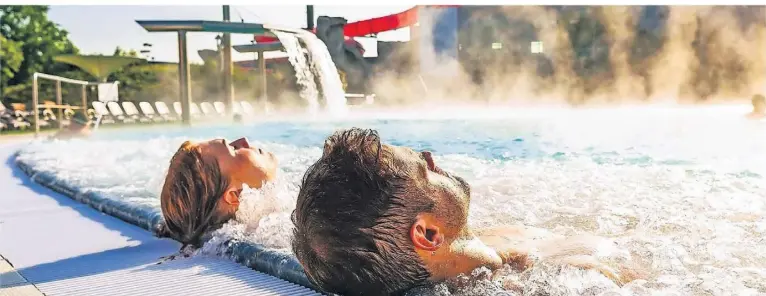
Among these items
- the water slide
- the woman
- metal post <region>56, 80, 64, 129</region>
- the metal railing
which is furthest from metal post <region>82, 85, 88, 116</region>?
the woman

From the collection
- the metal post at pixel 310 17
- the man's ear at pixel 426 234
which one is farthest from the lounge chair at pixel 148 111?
the man's ear at pixel 426 234

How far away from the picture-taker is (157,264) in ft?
6.18

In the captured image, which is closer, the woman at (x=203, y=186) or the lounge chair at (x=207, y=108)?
the woman at (x=203, y=186)

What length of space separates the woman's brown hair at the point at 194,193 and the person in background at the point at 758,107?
268 centimetres

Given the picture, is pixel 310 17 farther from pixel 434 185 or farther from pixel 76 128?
pixel 434 185

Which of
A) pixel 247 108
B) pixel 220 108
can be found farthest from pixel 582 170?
pixel 220 108

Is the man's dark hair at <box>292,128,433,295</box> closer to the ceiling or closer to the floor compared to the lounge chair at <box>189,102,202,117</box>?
closer to the floor

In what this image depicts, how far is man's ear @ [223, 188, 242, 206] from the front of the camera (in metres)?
2.05

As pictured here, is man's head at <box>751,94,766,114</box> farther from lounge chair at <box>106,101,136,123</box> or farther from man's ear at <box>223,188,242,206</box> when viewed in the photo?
lounge chair at <box>106,101,136,123</box>

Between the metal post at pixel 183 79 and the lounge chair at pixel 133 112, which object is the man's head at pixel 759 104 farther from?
the lounge chair at pixel 133 112

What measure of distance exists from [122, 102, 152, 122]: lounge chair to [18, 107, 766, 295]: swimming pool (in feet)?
1.03

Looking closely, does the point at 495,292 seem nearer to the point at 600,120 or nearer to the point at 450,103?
the point at 450,103

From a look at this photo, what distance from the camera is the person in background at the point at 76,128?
3797mm

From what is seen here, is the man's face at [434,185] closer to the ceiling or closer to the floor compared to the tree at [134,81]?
closer to the floor
